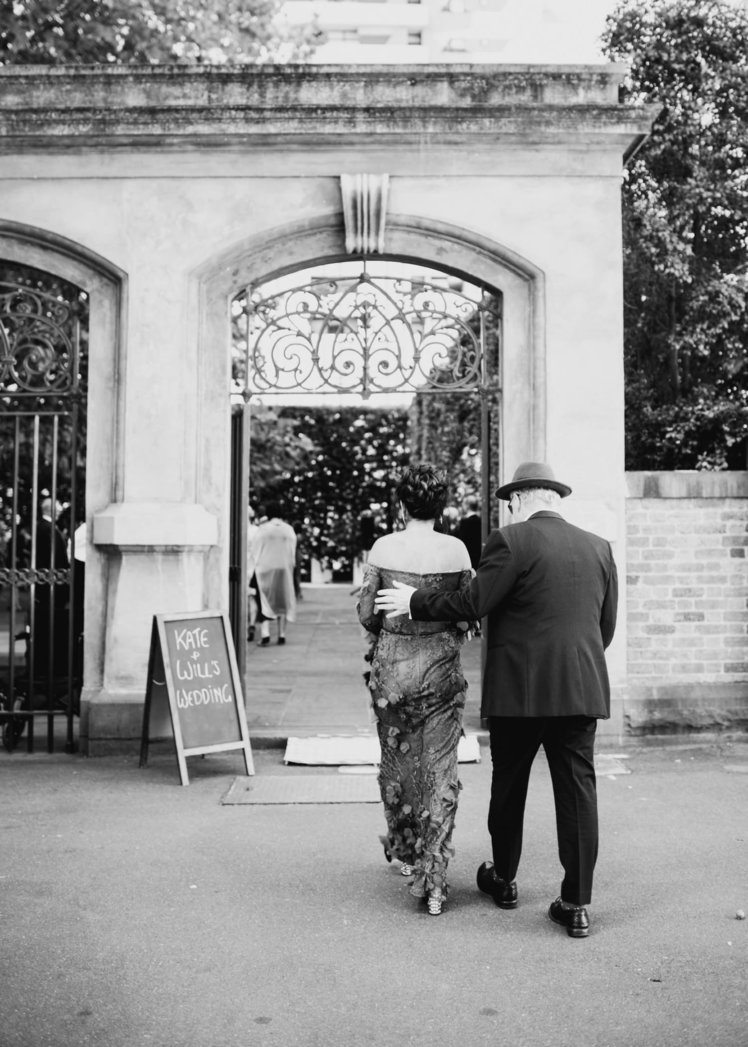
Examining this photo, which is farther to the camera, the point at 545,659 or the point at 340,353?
the point at 340,353

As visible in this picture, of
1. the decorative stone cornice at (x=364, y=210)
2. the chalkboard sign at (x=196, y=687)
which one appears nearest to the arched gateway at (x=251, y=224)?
the decorative stone cornice at (x=364, y=210)

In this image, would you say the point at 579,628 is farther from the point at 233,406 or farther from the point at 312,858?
the point at 233,406

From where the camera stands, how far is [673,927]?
171 inches

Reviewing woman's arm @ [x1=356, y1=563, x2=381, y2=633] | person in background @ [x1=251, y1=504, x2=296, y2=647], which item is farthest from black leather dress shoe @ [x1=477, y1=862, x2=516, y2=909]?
person in background @ [x1=251, y1=504, x2=296, y2=647]

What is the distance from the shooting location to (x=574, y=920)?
4270 mm

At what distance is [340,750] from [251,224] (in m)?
3.87

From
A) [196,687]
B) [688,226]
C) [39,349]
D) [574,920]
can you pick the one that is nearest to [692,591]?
[196,687]

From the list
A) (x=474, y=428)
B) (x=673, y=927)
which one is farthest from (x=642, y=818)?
(x=474, y=428)

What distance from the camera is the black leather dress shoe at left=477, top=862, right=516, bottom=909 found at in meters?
4.59

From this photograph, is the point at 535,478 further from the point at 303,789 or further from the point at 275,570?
the point at 275,570

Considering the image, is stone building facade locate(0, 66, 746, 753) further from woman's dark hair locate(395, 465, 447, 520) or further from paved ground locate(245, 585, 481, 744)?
woman's dark hair locate(395, 465, 447, 520)

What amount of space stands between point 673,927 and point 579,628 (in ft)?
4.15

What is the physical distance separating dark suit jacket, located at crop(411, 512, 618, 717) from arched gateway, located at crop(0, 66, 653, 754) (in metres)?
3.33

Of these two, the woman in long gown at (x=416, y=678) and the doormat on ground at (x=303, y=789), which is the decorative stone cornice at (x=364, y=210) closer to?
the woman in long gown at (x=416, y=678)
